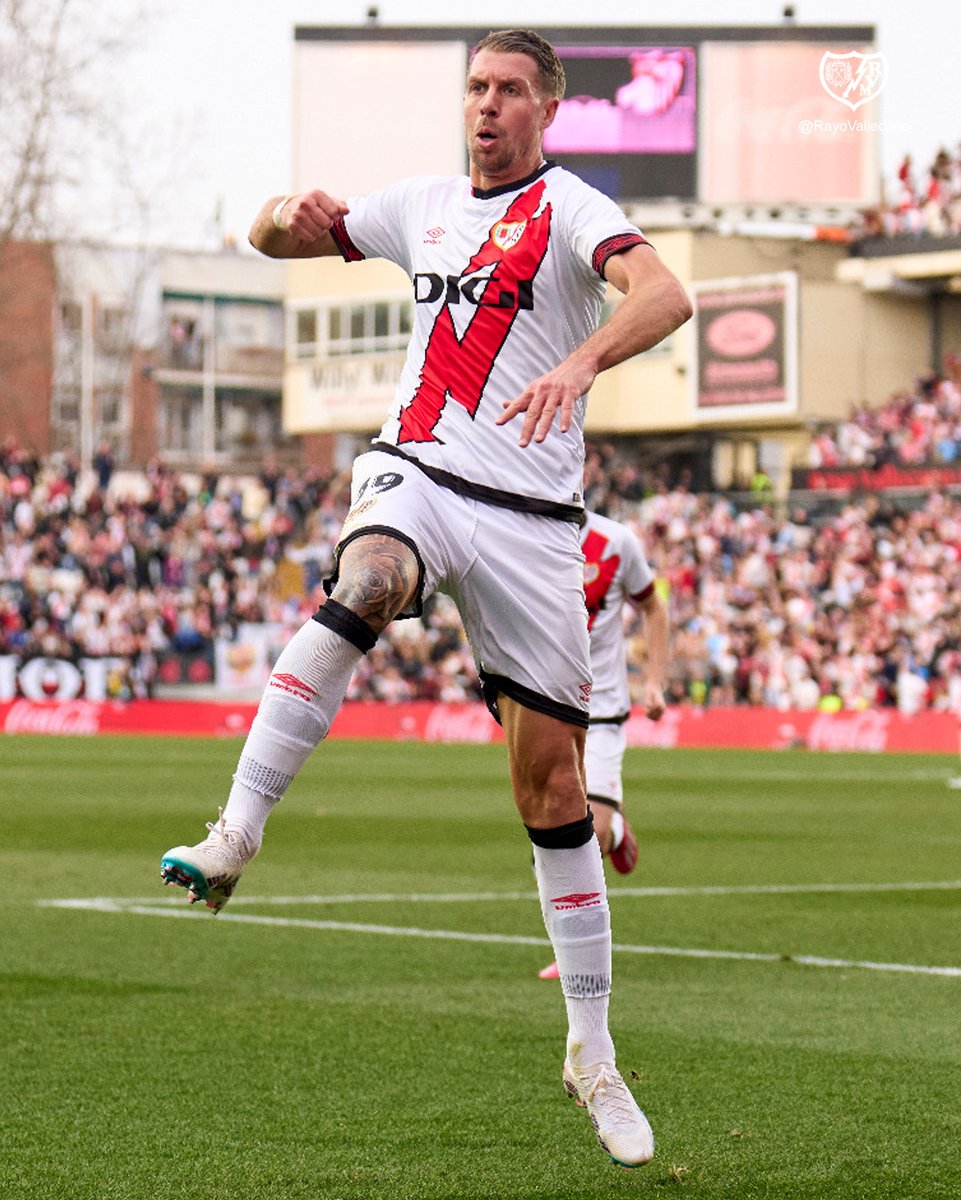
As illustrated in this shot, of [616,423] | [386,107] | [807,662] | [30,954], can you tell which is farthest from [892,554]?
[30,954]

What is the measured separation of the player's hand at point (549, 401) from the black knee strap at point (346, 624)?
576 millimetres

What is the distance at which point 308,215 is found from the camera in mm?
5777

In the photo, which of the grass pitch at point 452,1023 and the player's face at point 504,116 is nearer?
the grass pitch at point 452,1023

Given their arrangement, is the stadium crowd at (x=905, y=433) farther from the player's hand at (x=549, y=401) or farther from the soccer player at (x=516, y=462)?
the player's hand at (x=549, y=401)

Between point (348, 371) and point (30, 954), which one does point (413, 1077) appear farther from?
point (348, 371)

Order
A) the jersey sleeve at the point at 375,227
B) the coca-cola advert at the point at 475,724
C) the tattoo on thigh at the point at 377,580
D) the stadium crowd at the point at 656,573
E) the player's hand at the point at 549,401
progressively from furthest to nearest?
the stadium crowd at the point at 656,573 → the coca-cola advert at the point at 475,724 → the jersey sleeve at the point at 375,227 → the tattoo on thigh at the point at 377,580 → the player's hand at the point at 549,401

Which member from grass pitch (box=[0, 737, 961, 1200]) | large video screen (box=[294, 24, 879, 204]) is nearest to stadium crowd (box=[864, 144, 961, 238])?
large video screen (box=[294, 24, 879, 204])

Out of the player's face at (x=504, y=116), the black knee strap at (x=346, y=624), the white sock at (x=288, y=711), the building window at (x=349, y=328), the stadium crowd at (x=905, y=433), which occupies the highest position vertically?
the building window at (x=349, y=328)

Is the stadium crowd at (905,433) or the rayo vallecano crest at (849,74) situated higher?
the rayo vallecano crest at (849,74)

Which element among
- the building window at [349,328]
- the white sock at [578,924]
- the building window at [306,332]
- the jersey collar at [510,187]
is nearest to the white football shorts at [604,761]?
the white sock at [578,924]

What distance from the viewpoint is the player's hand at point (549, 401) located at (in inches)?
197

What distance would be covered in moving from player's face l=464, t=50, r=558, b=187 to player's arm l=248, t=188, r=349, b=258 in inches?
16.2

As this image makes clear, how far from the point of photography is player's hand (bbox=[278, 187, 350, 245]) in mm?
5765

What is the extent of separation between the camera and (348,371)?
5700 centimetres
